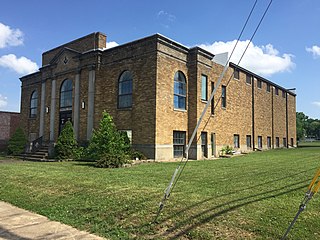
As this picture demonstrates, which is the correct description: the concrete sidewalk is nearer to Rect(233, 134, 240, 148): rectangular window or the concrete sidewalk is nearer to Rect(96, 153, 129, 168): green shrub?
Rect(96, 153, 129, 168): green shrub

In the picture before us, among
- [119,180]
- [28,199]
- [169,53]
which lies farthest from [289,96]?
[28,199]

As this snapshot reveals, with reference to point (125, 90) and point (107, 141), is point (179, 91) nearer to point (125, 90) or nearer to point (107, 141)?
point (125, 90)

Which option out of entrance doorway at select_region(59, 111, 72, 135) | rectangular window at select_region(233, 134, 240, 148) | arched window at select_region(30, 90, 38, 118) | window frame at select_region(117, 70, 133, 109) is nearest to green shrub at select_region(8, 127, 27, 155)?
entrance doorway at select_region(59, 111, 72, 135)

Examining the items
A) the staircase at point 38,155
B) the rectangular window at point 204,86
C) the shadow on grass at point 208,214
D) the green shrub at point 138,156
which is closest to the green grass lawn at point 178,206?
the shadow on grass at point 208,214

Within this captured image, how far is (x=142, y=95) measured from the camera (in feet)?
60.2

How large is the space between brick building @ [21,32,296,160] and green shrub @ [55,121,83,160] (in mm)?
2168

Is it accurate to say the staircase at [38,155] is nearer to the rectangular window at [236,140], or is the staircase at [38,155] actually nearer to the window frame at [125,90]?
the window frame at [125,90]

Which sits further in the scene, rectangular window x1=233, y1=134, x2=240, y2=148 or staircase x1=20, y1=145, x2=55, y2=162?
rectangular window x1=233, y1=134, x2=240, y2=148

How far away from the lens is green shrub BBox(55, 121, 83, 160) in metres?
18.2

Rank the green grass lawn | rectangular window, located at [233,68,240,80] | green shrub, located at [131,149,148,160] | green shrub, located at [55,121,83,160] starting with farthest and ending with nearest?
rectangular window, located at [233,68,240,80] < green shrub, located at [55,121,83,160] < green shrub, located at [131,149,148,160] < the green grass lawn

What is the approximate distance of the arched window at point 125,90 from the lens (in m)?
19.3

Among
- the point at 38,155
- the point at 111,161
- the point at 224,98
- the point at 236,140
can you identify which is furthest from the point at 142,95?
the point at 236,140

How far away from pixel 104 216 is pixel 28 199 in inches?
111

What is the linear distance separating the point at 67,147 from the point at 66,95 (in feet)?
21.3
